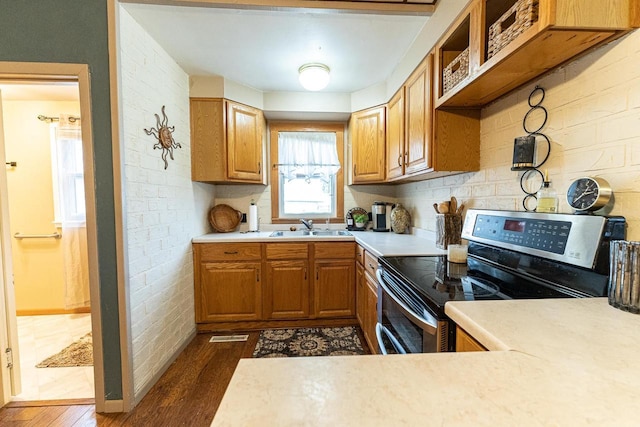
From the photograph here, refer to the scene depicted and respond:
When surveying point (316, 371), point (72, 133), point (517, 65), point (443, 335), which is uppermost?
point (72, 133)

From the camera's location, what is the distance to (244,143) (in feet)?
8.74

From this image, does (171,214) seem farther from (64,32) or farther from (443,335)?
(443,335)

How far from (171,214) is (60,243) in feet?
6.24

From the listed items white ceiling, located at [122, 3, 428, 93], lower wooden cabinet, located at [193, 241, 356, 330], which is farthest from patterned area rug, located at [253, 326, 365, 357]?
white ceiling, located at [122, 3, 428, 93]

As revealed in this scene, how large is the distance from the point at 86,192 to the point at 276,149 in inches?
A: 74.9

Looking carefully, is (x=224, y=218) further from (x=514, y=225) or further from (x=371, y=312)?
(x=514, y=225)

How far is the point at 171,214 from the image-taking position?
211 cm

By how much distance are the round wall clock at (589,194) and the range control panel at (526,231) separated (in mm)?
78

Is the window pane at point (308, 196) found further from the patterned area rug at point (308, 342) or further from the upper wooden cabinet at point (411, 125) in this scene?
the patterned area rug at point (308, 342)

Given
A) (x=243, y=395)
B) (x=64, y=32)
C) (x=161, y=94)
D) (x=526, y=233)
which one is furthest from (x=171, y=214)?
(x=526, y=233)

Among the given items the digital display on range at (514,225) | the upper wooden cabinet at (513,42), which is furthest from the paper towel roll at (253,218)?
the digital display on range at (514,225)

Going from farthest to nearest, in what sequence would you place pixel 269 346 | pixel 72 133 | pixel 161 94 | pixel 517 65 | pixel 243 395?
pixel 72 133, pixel 269 346, pixel 161 94, pixel 517 65, pixel 243 395

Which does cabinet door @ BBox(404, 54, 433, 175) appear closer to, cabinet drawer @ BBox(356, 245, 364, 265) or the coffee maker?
cabinet drawer @ BBox(356, 245, 364, 265)

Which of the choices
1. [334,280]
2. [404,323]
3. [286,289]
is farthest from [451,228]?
[286,289]
